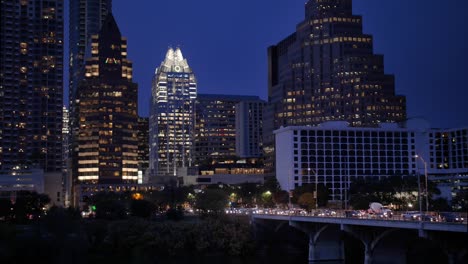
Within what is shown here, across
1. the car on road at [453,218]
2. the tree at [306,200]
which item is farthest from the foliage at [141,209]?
the car on road at [453,218]

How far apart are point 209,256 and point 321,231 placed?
23878 mm

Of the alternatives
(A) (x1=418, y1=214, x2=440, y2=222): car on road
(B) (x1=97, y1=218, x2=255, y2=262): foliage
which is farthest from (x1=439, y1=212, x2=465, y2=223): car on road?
(B) (x1=97, y1=218, x2=255, y2=262): foliage

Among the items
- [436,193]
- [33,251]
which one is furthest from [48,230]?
[436,193]

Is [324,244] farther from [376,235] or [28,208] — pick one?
[28,208]

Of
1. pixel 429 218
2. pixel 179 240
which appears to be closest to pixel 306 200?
pixel 179 240

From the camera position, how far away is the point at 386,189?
17962 centimetres

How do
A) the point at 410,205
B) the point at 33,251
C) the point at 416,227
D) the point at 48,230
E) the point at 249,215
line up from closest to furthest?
the point at 416,227 < the point at 33,251 < the point at 48,230 < the point at 249,215 < the point at 410,205

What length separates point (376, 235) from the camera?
9612 cm

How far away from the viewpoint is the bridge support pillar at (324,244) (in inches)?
4540

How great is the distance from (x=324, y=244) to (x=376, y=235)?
71.0ft

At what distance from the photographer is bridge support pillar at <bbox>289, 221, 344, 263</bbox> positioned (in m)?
115

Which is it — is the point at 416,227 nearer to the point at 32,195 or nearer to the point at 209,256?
the point at 209,256

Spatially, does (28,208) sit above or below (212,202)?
below

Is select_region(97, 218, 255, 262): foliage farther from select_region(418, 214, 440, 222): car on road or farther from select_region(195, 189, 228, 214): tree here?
select_region(418, 214, 440, 222): car on road
